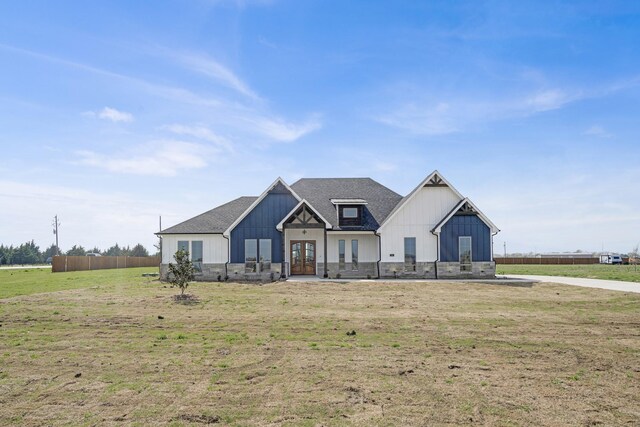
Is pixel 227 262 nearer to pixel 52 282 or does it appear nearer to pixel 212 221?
pixel 212 221

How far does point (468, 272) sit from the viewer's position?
27.9m

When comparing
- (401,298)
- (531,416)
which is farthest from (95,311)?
(531,416)

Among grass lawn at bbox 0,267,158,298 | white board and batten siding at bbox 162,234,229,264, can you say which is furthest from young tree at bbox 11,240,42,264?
white board and batten siding at bbox 162,234,229,264

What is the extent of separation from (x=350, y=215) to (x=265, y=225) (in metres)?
6.11

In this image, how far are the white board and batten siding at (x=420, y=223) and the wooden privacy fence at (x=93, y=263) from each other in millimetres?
35836

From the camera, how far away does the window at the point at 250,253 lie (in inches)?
1102

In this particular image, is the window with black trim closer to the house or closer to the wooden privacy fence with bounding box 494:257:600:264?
the house

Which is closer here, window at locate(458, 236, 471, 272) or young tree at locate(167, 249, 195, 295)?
young tree at locate(167, 249, 195, 295)

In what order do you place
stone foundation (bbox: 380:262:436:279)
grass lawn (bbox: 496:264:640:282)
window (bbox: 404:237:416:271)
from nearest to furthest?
stone foundation (bbox: 380:262:436:279), window (bbox: 404:237:416:271), grass lawn (bbox: 496:264:640:282)

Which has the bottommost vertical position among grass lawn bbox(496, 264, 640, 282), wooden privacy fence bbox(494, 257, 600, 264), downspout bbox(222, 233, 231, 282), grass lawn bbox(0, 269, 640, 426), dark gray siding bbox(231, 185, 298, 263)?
wooden privacy fence bbox(494, 257, 600, 264)

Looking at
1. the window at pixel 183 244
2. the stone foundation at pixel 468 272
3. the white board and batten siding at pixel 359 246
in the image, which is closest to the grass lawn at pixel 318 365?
the stone foundation at pixel 468 272

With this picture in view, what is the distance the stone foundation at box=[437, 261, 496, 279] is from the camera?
27.8 m

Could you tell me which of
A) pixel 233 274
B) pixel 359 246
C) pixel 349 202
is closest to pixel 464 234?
pixel 359 246

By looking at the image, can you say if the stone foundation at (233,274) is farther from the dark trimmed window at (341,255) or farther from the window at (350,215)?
the window at (350,215)
